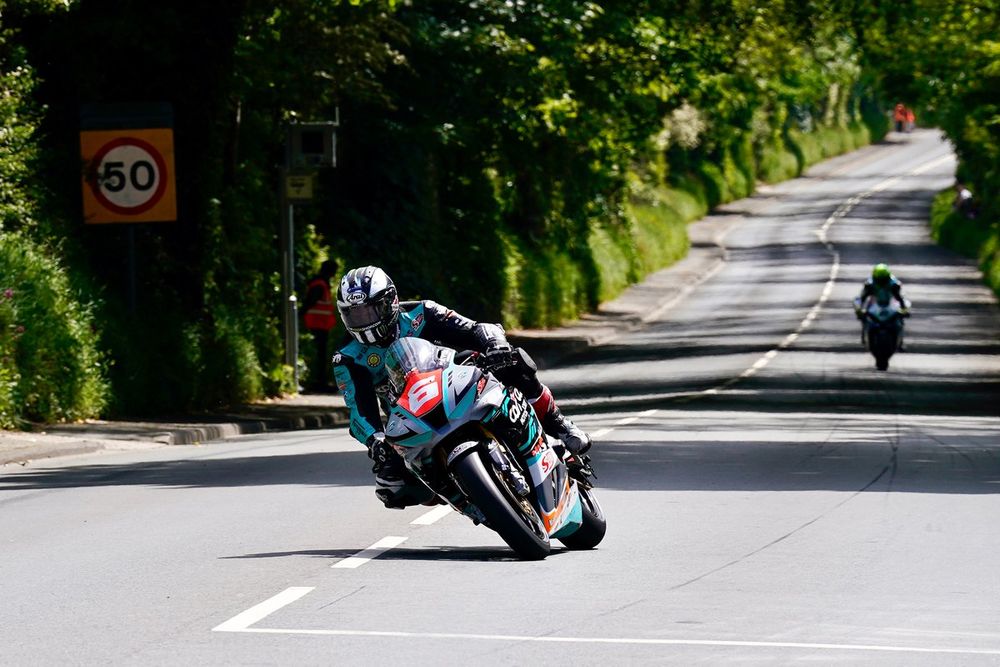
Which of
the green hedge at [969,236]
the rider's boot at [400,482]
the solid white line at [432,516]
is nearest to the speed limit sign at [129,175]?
the solid white line at [432,516]

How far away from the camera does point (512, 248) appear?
44.1m

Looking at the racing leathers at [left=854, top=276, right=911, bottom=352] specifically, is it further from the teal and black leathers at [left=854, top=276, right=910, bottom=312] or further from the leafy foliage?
the leafy foliage

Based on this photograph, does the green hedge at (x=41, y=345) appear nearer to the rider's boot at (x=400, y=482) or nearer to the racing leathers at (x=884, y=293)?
the rider's boot at (x=400, y=482)

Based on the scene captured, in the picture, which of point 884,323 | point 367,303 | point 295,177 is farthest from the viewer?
point 884,323

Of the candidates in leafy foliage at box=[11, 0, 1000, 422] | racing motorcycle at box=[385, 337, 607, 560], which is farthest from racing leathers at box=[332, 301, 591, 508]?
leafy foliage at box=[11, 0, 1000, 422]

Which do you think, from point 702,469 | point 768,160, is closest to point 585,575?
point 702,469

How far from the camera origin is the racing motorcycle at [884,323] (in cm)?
3262

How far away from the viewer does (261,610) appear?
920 cm

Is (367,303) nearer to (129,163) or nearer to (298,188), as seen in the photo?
(129,163)

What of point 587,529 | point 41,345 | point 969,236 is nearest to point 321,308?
point 41,345

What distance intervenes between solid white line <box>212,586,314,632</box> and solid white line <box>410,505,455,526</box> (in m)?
3.05

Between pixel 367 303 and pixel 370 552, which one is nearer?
pixel 367 303

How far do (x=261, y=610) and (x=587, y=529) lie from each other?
260 cm

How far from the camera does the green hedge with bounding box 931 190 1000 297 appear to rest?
58.8 metres
